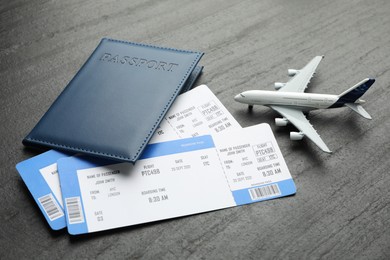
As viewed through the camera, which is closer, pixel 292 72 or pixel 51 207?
pixel 51 207

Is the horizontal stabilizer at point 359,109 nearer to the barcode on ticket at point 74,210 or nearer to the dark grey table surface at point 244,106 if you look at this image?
the dark grey table surface at point 244,106

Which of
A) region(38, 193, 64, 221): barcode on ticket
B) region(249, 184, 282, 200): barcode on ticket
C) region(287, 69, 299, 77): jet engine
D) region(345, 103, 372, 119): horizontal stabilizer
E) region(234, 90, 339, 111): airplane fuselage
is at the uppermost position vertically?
region(287, 69, 299, 77): jet engine

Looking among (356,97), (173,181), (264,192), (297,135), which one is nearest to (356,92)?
(356,97)

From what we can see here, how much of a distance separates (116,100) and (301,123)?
0.32m

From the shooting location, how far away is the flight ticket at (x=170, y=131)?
26.8 inches

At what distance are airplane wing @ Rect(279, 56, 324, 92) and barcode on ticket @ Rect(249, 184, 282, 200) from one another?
201 mm

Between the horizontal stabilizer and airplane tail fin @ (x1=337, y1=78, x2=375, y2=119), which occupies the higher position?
airplane tail fin @ (x1=337, y1=78, x2=375, y2=119)

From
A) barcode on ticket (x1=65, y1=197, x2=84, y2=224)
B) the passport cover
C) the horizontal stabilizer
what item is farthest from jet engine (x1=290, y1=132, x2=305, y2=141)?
barcode on ticket (x1=65, y1=197, x2=84, y2=224)

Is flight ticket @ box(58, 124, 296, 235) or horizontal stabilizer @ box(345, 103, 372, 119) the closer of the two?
flight ticket @ box(58, 124, 296, 235)

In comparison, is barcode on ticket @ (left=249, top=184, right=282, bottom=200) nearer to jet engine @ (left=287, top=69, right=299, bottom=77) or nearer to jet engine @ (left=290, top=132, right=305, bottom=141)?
jet engine @ (left=290, top=132, right=305, bottom=141)

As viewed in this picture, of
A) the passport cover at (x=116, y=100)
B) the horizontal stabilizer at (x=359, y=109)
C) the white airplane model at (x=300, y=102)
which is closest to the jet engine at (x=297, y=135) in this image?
the white airplane model at (x=300, y=102)

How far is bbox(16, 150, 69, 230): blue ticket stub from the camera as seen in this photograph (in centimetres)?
67

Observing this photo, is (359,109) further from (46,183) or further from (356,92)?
(46,183)

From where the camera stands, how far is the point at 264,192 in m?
0.70
